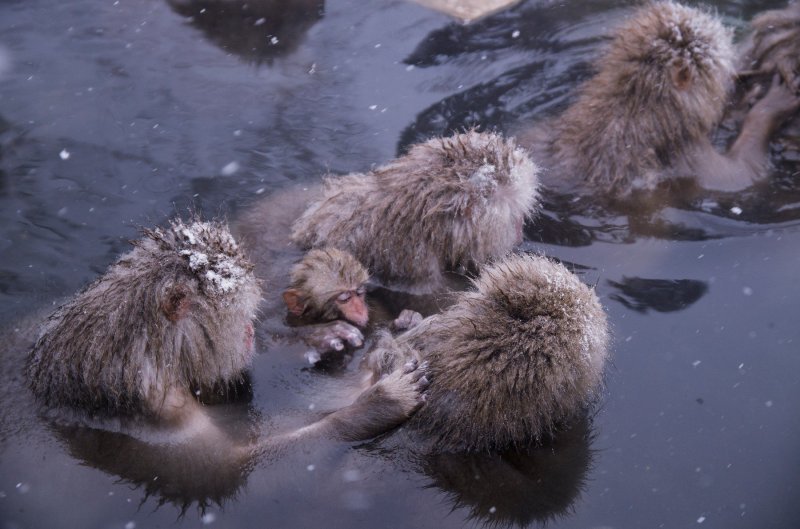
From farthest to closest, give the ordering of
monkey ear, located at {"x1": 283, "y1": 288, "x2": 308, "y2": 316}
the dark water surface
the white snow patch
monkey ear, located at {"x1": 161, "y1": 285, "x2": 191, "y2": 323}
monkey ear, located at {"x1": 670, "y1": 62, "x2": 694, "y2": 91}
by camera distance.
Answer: the white snow patch → monkey ear, located at {"x1": 670, "y1": 62, "x2": 694, "y2": 91} → monkey ear, located at {"x1": 283, "y1": 288, "x2": 308, "y2": 316} → the dark water surface → monkey ear, located at {"x1": 161, "y1": 285, "x2": 191, "y2": 323}

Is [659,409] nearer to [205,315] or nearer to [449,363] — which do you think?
[449,363]

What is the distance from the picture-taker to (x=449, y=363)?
3.53m

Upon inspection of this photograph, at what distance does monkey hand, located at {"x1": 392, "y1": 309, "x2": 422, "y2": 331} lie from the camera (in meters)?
4.37

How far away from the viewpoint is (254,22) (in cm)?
671

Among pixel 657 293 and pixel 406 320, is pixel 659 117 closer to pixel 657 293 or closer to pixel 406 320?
pixel 657 293

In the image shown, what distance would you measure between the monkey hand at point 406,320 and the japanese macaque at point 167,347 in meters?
0.62

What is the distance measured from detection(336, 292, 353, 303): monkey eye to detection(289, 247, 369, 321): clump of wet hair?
0.8 inches

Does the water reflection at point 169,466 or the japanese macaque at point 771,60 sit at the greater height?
the japanese macaque at point 771,60

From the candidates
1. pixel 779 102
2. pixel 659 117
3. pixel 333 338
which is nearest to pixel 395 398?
pixel 333 338

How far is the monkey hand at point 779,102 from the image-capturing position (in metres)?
5.23

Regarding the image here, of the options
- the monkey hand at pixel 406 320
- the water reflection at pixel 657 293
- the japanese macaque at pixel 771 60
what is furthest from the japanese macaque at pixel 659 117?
the monkey hand at pixel 406 320

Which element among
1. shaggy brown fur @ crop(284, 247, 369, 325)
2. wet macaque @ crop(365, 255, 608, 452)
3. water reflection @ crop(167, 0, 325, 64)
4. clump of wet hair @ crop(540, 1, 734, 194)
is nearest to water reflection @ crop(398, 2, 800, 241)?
clump of wet hair @ crop(540, 1, 734, 194)

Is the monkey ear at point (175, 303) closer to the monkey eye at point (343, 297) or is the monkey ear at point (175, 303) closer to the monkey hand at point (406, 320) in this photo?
the monkey eye at point (343, 297)

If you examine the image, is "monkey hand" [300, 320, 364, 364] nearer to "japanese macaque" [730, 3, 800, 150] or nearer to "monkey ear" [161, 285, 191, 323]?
"monkey ear" [161, 285, 191, 323]
